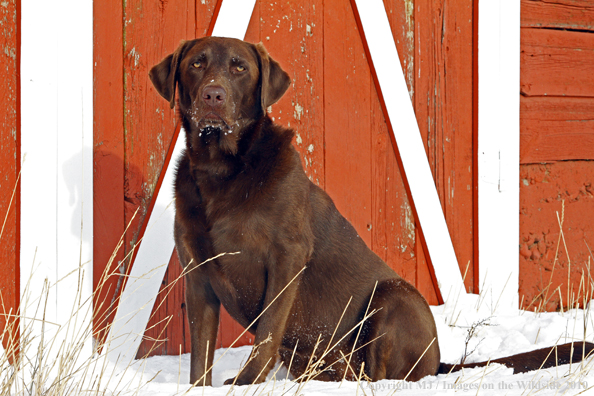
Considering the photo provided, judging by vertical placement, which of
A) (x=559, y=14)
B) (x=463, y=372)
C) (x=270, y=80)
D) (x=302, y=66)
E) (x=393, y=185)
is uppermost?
(x=559, y=14)

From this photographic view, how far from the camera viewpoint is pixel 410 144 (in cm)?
375

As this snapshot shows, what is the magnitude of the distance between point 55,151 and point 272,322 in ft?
4.78

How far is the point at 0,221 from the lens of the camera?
2.82 metres

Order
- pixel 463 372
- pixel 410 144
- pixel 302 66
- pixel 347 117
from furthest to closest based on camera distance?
pixel 410 144
pixel 347 117
pixel 302 66
pixel 463 372

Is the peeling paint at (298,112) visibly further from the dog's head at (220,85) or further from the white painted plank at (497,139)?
the white painted plank at (497,139)

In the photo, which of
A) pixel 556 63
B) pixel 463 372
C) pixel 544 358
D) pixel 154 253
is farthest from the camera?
A: pixel 556 63

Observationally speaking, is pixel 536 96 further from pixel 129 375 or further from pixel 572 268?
pixel 129 375

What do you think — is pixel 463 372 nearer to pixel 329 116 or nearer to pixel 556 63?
pixel 329 116

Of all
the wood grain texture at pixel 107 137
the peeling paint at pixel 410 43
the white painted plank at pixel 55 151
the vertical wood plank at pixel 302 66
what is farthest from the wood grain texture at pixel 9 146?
the peeling paint at pixel 410 43

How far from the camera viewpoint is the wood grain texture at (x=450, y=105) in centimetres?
385

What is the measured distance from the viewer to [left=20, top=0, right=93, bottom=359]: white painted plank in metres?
2.78

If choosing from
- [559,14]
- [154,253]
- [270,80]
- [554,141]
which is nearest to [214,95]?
[270,80]

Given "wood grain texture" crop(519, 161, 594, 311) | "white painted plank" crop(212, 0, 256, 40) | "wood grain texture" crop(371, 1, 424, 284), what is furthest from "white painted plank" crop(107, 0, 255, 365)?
"wood grain texture" crop(519, 161, 594, 311)

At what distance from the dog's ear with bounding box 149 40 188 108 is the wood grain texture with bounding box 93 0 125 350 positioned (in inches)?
20.4
